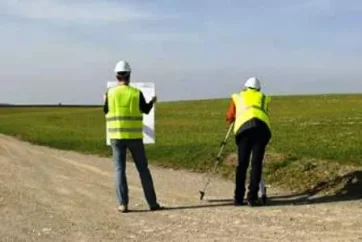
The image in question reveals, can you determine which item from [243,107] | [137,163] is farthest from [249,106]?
[137,163]

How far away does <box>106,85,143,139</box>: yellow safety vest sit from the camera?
12352 mm

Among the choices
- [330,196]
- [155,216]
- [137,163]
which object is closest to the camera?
[155,216]

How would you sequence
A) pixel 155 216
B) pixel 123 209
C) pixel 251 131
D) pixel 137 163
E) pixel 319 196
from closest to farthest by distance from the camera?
pixel 155 216, pixel 123 209, pixel 137 163, pixel 251 131, pixel 319 196

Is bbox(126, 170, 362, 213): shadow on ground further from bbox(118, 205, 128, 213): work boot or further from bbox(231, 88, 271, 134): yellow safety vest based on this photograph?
bbox(231, 88, 271, 134): yellow safety vest

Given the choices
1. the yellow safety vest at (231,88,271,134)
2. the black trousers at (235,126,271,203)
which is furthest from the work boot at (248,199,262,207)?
the yellow safety vest at (231,88,271,134)

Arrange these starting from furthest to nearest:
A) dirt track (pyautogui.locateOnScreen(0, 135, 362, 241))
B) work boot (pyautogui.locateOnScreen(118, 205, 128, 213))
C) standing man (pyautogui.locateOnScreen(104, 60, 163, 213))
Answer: standing man (pyautogui.locateOnScreen(104, 60, 163, 213)) < work boot (pyautogui.locateOnScreen(118, 205, 128, 213)) < dirt track (pyautogui.locateOnScreen(0, 135, 362, 241))

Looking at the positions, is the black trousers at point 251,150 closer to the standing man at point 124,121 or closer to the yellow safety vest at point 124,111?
the standing man at point 124,121

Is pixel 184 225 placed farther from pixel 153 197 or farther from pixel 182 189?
pixel 182 189

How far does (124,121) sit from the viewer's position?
488 inches

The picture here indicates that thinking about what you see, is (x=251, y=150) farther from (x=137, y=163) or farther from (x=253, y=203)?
(x=137, y=163)

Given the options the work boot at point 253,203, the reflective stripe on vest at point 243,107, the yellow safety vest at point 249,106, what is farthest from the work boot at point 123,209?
the reflective stripe on vest at point 243,107

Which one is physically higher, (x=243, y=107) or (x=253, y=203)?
(x=243, y=107)

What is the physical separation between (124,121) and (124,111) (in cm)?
15

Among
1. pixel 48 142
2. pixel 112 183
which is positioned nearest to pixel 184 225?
pixel 112 183
